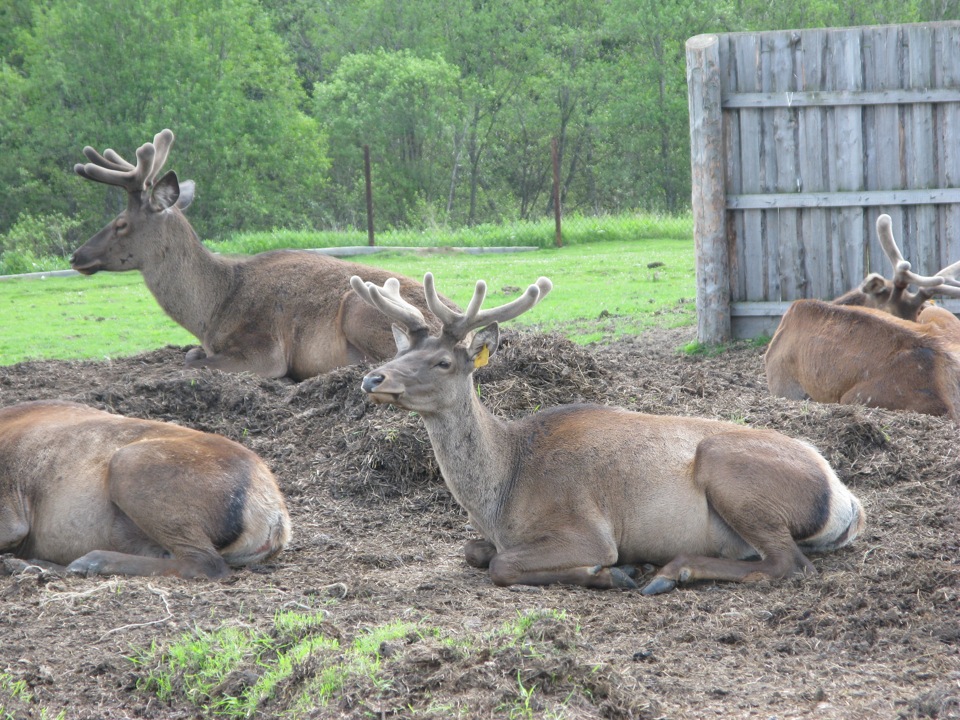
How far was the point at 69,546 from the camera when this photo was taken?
6.25 m

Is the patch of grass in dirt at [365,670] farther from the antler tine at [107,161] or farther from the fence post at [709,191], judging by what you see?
the fence post at [709,191]

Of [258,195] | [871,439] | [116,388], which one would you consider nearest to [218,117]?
[258,195]

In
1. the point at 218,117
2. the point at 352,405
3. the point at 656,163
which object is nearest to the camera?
the point at 352,405

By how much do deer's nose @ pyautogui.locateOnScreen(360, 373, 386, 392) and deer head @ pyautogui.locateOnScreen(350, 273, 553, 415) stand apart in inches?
1.5

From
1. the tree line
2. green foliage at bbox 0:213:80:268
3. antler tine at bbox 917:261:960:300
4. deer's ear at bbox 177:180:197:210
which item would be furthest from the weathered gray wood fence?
the tree line

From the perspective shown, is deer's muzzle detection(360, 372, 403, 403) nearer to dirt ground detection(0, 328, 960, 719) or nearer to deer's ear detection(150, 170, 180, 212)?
dirt ground detection(0, 328, 960, 719)

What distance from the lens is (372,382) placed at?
5801mm

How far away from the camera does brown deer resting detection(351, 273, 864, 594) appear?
5844 mm

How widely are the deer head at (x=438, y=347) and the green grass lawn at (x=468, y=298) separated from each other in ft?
21.9

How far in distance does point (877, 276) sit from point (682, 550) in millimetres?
5311

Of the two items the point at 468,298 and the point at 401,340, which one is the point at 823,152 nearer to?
the point at 468,298


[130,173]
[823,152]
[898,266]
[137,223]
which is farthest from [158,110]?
[898,266]

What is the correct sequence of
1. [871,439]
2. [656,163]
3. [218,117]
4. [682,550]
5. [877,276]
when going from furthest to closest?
[656,163]
[218,117]
[877,276]
[871,439]
[682,550]

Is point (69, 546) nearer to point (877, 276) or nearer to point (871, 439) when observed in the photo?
point (871, 439)
